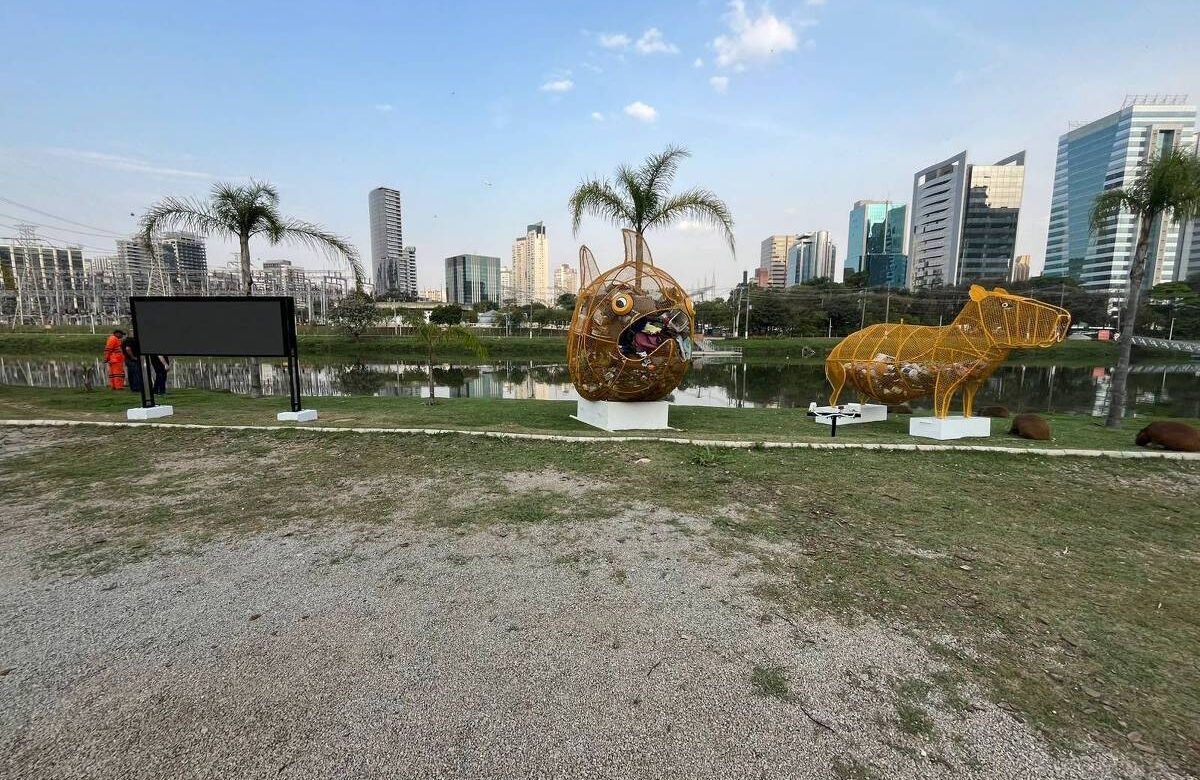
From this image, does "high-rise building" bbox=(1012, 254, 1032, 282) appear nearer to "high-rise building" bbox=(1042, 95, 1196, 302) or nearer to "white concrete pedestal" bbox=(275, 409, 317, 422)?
"high-rise building" bbox=(1042, 95, 1196, 302)

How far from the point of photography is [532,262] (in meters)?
129

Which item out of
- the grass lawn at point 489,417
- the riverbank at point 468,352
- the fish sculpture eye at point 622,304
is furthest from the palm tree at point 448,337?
the riverbank at point 468,352

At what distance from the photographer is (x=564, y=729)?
95.7 inches

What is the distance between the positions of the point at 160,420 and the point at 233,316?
252 centimetres

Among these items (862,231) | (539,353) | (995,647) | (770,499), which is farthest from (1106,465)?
(862,231)

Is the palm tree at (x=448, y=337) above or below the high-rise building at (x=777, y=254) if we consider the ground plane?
below

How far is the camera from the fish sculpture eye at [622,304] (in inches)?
372

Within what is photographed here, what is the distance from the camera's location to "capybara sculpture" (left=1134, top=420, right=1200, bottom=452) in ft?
26.4

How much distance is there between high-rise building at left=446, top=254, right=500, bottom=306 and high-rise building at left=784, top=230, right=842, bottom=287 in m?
77.2

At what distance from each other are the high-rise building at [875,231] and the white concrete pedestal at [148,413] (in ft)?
449

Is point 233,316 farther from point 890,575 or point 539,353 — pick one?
point 539,353

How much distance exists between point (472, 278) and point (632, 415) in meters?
131

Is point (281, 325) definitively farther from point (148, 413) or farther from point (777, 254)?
point (777, 254)

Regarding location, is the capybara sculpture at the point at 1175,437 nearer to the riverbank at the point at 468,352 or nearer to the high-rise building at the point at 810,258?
the riverbank at the point at 468,352
